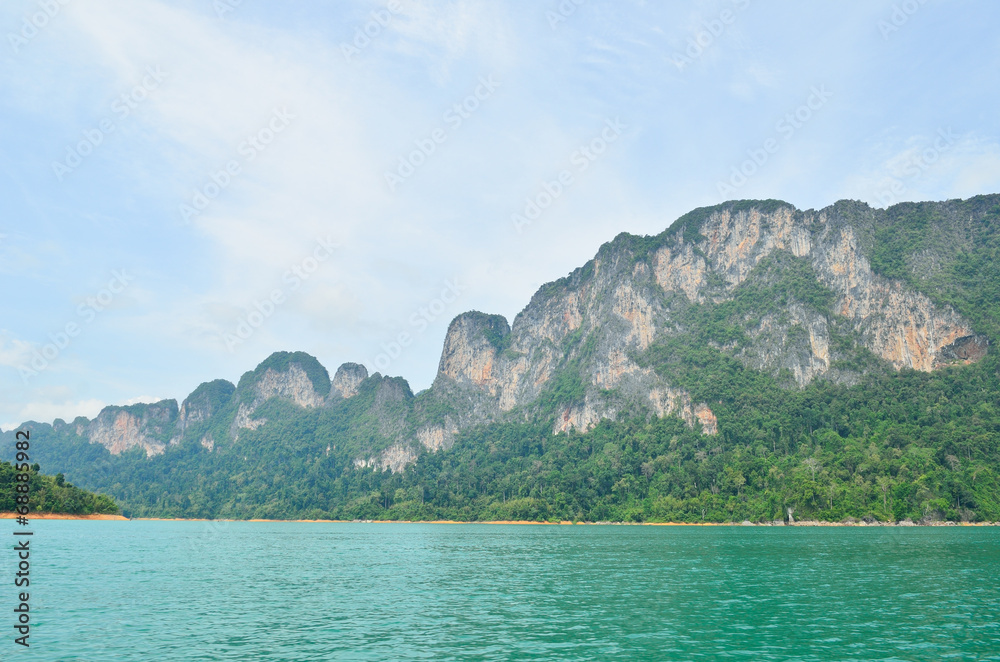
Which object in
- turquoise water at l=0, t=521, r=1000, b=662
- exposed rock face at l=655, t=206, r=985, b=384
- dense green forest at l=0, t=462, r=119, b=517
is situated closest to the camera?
turquoise water at l=0, t=521, r=1000, b=662

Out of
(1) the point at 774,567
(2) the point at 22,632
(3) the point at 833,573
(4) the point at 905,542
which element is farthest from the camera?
(4) the point at 905,542

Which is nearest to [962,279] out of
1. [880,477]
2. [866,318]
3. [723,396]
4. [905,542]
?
[866,318]

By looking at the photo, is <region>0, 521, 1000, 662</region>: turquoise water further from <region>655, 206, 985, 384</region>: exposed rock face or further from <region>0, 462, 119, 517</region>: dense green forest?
<region>655, 206, 985, 384</region>: exposed rock face

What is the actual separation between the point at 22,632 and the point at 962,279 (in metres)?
219

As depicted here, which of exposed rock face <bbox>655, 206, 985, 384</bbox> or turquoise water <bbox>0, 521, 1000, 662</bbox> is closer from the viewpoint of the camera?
turquoise water <bbox>0, 521, 1000, 662</bbox>

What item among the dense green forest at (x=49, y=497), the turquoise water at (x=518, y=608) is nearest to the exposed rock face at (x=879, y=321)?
the turquoise water at (x=518, y=608)

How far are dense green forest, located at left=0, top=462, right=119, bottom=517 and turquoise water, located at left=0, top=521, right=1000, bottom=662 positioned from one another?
184 feet

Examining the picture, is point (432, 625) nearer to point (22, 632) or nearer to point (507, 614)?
point (507, 614)

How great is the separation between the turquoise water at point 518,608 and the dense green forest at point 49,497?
56136 mm

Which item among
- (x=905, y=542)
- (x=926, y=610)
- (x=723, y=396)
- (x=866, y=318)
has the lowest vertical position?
(x=905, y=542)

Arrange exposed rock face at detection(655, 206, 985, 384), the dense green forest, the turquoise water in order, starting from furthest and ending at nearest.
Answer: exposed rock face at detection(655, 206, 985, 384), the dense green forest, the turquoise water

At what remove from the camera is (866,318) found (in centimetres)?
18488

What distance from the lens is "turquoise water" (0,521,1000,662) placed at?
21.8 m

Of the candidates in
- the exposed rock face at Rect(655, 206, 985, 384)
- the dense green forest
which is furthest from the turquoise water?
the exposed rock face at Rect(655, 206, 985, 384)
